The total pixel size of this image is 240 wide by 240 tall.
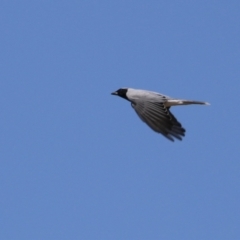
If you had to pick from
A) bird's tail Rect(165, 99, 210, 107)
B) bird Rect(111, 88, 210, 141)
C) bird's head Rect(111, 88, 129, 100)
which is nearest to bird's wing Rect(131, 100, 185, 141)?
bird Rect(111, 88, 210, 141)

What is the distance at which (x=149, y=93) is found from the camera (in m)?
23.4

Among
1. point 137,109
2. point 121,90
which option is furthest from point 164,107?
point 121,90

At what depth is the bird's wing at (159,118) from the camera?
21.1 m

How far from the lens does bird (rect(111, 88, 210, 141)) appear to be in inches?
831

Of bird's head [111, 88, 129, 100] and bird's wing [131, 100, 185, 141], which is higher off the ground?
bird's head [111, 88, 129, 100]

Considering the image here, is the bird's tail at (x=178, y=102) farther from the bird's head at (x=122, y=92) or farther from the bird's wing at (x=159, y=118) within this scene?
A: the bird's head at (x=122, y=92)

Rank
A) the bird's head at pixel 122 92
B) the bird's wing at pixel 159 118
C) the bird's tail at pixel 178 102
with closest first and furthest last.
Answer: the bird's wing at pixel 159 118 → the bird's tail at pixel 178 102 → the bird's head at pixel 122 92

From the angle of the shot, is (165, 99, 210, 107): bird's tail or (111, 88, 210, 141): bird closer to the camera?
(111, 88, 210, 141): bird

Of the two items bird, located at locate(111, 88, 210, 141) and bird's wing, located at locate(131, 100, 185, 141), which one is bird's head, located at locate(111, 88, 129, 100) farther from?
bird's wing, located at locate(131, 100, 185, 141)

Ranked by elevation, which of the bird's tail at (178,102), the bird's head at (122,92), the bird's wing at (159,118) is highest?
the bird's head at (122,92)

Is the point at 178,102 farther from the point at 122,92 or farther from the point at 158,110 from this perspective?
the point at 122,92

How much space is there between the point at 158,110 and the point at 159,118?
58 cm

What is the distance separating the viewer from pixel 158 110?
72.5 feet

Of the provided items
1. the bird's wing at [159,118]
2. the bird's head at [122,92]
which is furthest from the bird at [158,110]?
the bird's head at [122,92]
